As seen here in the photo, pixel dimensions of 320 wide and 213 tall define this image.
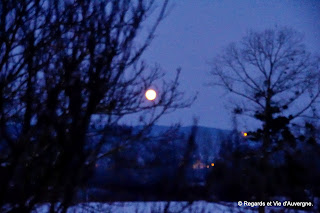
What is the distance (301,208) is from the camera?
621cm

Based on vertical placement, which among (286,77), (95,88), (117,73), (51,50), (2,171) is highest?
(286,77)

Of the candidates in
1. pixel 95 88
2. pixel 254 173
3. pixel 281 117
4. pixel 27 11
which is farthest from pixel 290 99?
pixel 95 88

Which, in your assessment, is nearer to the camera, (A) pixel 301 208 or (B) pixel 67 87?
(B) pixel 67 87

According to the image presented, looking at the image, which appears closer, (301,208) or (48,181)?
(48,181)

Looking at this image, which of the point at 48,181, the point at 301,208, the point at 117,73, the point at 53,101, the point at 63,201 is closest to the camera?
the point at 53,101

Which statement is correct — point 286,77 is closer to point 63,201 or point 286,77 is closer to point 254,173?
point 254,173

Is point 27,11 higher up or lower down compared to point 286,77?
lower down

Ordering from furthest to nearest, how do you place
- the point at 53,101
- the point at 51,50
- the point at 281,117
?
the point at 281,117 → the point at 51,50 → the point at 53,101

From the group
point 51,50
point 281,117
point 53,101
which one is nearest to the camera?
point 53,101

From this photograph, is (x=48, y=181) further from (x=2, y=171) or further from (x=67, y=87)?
(x=67, y=87)

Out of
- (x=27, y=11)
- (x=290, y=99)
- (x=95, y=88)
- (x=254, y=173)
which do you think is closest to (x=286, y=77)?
(x=290, y=99)

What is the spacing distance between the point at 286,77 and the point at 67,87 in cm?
2031

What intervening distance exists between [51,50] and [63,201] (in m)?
2.50

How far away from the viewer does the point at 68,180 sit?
1.96 m
